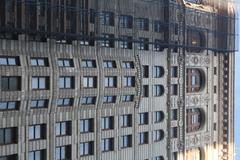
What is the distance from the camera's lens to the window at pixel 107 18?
5166cm

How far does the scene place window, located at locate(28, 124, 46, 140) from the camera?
142 ft

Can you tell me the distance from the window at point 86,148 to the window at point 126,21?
1273 cm

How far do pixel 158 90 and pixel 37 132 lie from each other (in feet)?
60.6

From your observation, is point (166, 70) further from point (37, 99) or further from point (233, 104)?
point (37, 99)

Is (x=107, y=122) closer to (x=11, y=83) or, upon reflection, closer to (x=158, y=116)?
(x=158, y=116)

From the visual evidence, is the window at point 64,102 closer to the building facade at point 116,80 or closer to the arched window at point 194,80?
the building facade at point 116,80

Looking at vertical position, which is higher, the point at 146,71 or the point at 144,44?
the point at 144,44

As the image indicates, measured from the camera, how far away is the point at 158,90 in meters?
58.5

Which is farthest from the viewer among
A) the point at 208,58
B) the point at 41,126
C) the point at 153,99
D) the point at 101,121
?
the point at 208,58

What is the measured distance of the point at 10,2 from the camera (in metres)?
41.8

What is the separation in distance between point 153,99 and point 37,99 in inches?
680

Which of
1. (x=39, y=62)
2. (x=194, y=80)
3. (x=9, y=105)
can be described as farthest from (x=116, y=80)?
(x=194, y=80)

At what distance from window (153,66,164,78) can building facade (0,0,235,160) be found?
153 millimetres

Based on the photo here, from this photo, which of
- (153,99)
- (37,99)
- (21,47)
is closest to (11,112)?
(37,99)
